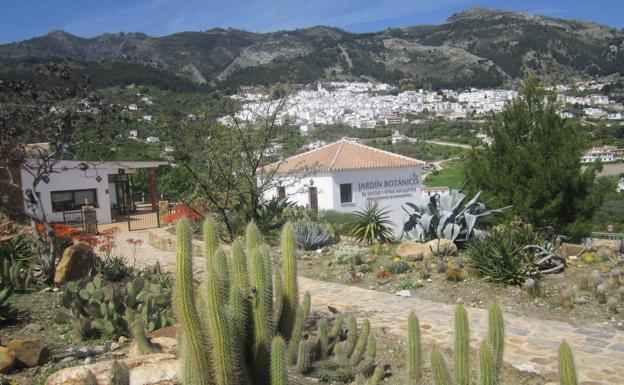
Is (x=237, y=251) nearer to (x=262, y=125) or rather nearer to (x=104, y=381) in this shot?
(x=104, y=381)

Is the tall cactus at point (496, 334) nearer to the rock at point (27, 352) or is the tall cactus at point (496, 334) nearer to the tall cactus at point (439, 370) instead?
the tall cactus at point (439, 370)

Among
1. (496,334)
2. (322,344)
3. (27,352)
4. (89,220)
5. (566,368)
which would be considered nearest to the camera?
(566,368)

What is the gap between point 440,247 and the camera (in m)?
9.99

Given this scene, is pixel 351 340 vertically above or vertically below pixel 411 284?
above

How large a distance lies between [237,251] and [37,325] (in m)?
3.77

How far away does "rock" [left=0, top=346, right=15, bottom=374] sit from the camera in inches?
185

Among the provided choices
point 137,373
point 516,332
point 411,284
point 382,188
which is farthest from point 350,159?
point 137,373

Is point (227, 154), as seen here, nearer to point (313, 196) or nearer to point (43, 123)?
point (43, 123)

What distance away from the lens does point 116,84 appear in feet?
194

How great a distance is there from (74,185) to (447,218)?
56.6 feet

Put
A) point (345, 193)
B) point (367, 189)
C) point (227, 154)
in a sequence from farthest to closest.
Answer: point (367, 189) < point (345, 193) < point (227, 154)

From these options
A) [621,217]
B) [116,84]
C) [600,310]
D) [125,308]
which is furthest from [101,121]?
[116,84]

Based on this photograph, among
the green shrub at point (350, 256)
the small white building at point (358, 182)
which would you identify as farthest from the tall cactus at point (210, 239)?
the small white building at point (358, 182)

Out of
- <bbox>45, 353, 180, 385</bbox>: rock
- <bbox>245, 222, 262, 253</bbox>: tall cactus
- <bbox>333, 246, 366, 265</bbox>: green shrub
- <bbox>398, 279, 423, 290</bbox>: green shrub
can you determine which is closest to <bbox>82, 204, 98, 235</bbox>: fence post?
<bbox>333, 246, 366, 265</bbox>: green shrub
